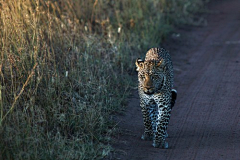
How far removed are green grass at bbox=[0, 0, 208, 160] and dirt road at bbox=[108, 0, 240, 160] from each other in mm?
420

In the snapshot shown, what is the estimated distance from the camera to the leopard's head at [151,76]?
21.0 feet

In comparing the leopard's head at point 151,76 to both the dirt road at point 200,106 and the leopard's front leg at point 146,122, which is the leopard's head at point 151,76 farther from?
the dirt road at point 200,106

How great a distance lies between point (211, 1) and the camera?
Result: 56.9 feet

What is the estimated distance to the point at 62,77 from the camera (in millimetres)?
7695

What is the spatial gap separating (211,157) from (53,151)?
2028 millimetres

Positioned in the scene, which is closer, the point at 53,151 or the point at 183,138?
the point at 53,151

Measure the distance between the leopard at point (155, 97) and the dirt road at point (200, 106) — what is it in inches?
6.9

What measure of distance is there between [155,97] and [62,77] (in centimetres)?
173

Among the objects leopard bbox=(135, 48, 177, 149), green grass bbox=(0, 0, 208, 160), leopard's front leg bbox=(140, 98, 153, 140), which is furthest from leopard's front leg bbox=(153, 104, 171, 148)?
green grass bbox=(0, 0, 208, 160)

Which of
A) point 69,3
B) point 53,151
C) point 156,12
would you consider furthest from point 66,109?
point 156,12

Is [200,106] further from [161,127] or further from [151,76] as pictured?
[151,76]

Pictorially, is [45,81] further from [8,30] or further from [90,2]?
[90,2]

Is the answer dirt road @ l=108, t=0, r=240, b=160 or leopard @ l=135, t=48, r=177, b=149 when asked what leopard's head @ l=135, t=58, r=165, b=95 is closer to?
leopard @ l=135, t=48, r=177, b=149

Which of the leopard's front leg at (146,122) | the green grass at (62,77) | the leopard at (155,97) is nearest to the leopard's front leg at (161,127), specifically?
the leopard at (155,97)
